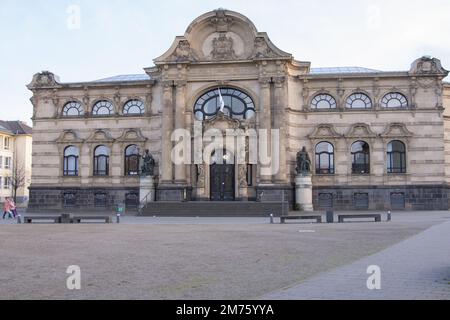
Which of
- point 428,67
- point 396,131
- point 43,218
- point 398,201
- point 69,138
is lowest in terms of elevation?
point 43,218

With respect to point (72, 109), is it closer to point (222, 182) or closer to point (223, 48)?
point (223, 48)

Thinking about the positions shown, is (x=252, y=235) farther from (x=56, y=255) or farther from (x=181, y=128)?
(x=181, y=128)

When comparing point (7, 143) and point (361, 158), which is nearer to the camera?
point (361, 158)

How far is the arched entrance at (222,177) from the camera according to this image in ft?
168

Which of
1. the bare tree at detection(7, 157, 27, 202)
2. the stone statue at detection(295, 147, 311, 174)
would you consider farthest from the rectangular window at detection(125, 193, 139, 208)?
the bare tree at detection(7, 157, 27, 202)

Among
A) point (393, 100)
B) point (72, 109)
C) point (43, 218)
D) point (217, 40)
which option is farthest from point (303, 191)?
point (72, 109)

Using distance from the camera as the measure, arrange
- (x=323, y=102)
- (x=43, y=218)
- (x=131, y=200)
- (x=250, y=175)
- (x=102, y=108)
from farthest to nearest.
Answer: (x=102, y=108) < (x=131, y=200) < (x=323, y=102) < (x=250, y=175) < (x=43, y=218)

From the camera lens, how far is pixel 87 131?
182ft

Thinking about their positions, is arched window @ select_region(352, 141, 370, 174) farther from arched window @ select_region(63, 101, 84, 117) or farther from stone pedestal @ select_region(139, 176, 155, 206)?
arched window @ select_region(63, 101, 84, 117)

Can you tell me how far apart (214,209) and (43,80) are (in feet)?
75.3

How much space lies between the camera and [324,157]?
173 ft

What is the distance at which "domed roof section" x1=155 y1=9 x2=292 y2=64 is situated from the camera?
51250 millimetres
